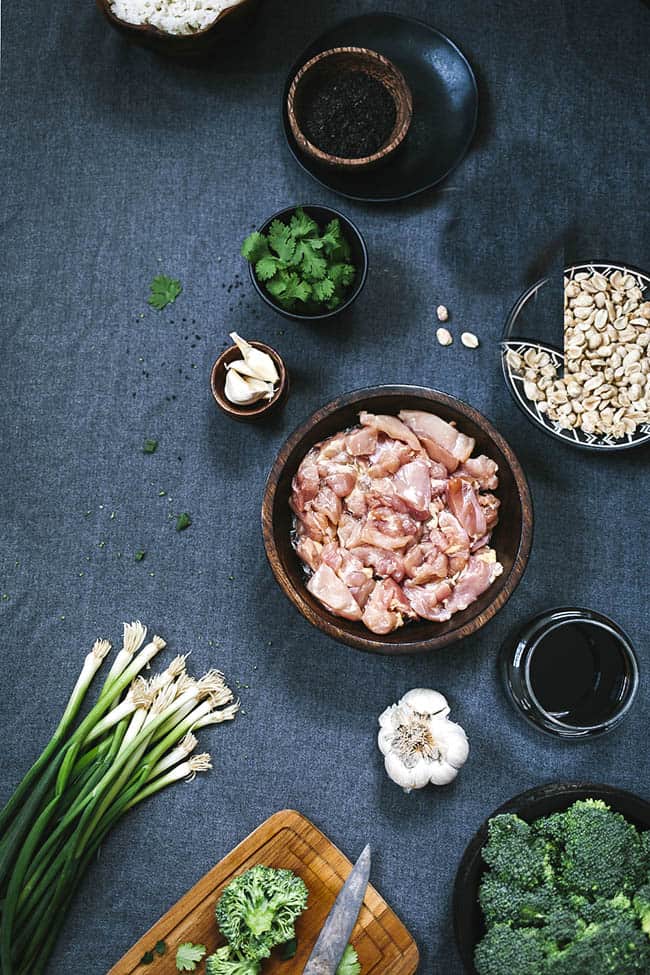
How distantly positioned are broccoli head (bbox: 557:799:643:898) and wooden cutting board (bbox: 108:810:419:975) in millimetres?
467

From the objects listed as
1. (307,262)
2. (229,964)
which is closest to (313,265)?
(307,262)

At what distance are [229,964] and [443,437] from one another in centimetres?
143

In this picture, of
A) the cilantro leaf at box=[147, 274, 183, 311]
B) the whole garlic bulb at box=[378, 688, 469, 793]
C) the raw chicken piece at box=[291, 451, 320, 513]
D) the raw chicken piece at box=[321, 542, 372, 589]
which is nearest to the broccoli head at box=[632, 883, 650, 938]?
the whole garlic bulb at box=[378, 688, 469, 793]

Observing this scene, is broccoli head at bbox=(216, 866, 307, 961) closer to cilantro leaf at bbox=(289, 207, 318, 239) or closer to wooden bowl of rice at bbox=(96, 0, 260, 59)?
cilantro leaf at bbox=(289, 207, 318, 239)

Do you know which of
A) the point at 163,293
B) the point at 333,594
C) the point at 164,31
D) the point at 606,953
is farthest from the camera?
the point at 163,293

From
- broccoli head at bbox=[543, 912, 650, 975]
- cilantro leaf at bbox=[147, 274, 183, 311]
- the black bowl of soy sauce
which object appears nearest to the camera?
broccoli head at bbox=[543, 912, 650, 975]

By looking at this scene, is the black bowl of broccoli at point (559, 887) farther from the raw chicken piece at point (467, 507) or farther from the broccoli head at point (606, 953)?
the raw chicken piece at point (467, 507)

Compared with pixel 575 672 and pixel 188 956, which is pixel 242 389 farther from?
pixel 188 956

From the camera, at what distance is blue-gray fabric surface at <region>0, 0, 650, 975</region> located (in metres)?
2.38

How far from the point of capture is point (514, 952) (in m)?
2.12

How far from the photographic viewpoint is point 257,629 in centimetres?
244

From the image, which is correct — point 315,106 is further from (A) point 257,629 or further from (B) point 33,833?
(B) point 33,833

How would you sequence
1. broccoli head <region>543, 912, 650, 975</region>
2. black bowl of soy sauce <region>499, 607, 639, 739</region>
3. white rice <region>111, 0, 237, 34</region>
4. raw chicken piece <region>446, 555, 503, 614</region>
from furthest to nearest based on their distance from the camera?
white rice <region>111, 0, 237, 34</region> < black bowl of soy sauce <region>499, 607, 639, 739</region> < raw chicken piece <region>446, 555, 503, 614</region> < broccoli head <region>543, 912, 650, 975</region>

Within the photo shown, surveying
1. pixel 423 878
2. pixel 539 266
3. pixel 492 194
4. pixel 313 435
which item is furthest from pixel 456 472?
pixel 423 878
